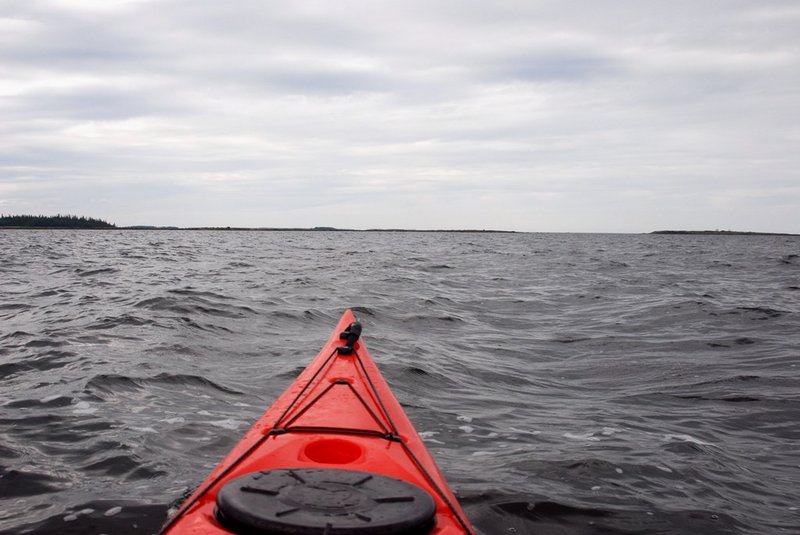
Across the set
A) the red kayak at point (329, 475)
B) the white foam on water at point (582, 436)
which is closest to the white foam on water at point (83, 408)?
the red kayak at point (329, 475)

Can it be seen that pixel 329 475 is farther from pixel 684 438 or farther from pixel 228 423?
pixel 684 438

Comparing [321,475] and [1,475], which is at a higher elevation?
[321,475]

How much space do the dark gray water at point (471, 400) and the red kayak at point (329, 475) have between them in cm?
84

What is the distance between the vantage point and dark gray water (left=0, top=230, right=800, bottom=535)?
420cm

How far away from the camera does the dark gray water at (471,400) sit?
13.8ft

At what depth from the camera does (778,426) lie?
5.86 meters

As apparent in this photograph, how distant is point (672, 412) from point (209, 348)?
20.4 ft

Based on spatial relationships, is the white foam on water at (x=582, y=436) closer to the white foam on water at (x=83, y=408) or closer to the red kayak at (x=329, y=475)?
the red kayak at (x=329, y=475)

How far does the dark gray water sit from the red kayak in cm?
84

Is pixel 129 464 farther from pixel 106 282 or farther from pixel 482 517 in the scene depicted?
pixel 106 282

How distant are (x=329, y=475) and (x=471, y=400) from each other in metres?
4.04

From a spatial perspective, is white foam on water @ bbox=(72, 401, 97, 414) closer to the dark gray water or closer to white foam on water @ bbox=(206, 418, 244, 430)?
the dark gray water

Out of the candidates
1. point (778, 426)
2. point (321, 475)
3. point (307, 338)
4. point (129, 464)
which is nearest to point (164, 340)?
point (307, 338)

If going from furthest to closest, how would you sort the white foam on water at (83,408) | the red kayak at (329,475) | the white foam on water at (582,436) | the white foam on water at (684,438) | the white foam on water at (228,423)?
1. the white foam on water at (83,408)
2. the white foam on water at (228,423)
3. the white foam on water at (582,436)
4. the white foam on water at (684,438)
5. the red kayak at (329,475)
